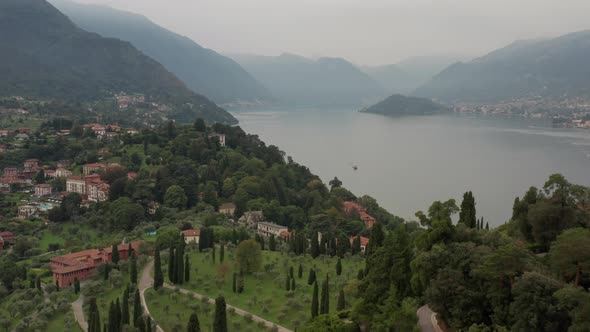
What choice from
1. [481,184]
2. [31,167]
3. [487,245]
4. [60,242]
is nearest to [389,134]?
[481,184]

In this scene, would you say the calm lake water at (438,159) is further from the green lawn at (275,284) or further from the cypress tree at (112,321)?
the cypress tree at (112,321)

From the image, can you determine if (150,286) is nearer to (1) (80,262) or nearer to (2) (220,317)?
(1) (80,262)

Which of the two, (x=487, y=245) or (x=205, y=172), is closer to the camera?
(x=487, y=245)

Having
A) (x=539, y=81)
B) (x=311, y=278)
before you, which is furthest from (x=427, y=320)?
(x=539, y=81)

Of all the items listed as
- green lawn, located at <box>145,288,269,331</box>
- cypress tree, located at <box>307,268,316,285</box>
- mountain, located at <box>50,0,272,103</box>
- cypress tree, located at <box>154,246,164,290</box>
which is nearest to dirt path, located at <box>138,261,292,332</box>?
green lawn, located at <box>145,288,269,331</box>

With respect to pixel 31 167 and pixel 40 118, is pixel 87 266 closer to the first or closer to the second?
pixel 31 167
